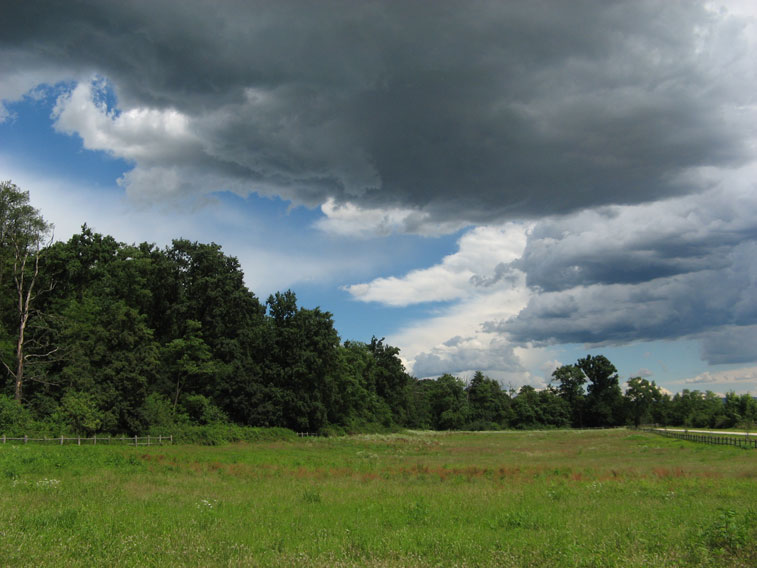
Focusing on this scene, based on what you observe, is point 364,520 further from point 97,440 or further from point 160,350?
point 160,350

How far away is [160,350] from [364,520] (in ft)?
190

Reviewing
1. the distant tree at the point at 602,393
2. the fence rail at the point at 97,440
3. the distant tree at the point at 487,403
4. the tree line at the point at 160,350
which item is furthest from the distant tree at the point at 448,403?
the fence rail at the point at 97,440

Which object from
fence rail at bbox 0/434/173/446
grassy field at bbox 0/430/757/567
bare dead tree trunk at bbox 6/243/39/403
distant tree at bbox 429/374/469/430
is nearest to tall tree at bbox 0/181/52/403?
bare dead tree trunk at bbox 6/243/39/403

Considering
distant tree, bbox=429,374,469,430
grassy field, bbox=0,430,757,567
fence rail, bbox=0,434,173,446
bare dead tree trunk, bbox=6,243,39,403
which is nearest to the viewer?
grassy field, bbox=0,430,757,567

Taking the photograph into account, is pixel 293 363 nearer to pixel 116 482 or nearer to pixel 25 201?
pixel 25 201

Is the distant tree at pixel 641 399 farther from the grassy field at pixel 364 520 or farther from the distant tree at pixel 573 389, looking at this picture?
the grassy field at pixel 364 520

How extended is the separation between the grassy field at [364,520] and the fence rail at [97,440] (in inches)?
645

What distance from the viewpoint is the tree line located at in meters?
50.0

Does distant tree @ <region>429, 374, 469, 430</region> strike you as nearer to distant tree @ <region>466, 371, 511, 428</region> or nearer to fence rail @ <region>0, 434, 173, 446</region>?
distant tree @ <region>466, 371, 511, 428</region>

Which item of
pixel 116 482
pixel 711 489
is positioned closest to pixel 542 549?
pixel 711 489

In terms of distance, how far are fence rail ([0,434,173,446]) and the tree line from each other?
2367mm

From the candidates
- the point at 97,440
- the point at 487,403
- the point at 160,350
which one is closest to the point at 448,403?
the point at 487,403

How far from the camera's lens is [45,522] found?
12086mm

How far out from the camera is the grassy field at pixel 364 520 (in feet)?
32.8
